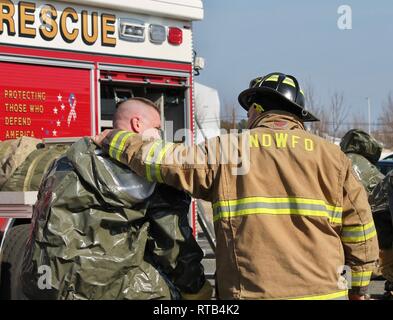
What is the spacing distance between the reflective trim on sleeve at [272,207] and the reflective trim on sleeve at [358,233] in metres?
0.17

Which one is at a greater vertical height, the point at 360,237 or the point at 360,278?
the point at 360,237

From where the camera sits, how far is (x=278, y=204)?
2.69 metres

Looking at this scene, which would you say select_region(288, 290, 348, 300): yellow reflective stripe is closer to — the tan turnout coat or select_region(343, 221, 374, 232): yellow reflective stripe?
the tan turnout coat

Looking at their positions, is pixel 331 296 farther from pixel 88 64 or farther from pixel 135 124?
pixel 88 64

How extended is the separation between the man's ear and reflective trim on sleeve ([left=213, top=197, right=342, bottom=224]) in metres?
0.62

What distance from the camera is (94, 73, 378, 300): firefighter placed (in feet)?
8.73

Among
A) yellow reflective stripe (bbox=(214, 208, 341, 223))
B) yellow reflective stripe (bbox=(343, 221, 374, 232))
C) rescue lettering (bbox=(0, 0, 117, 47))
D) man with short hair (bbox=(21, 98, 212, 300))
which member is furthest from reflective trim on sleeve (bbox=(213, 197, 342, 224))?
rescue lettering (bbox=(0, 0, 117, 47))

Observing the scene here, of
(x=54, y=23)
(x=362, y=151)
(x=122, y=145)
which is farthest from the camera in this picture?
(x=362, y=151)

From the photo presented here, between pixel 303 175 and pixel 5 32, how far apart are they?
10.4 ft

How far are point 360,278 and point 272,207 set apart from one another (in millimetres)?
523

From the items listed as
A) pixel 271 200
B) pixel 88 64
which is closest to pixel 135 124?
pixel 271 200

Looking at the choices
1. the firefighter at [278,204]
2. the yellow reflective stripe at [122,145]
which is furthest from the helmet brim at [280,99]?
the yellow reflective stripe at [122,145]
